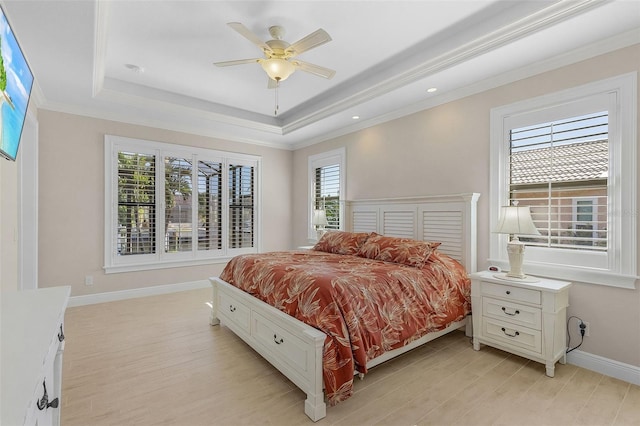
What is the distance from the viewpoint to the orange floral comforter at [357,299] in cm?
197

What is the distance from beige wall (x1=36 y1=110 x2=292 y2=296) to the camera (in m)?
3.86

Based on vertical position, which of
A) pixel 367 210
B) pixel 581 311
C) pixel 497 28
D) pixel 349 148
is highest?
pixel 497 28

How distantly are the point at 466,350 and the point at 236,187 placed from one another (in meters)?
4.22

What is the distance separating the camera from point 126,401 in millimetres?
2047

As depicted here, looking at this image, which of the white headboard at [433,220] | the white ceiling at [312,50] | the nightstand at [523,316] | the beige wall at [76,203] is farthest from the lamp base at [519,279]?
the beige wall at [76,203]

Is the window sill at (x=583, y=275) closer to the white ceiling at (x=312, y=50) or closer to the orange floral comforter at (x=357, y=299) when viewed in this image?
the orange floral comforter at (x=357, y=299)

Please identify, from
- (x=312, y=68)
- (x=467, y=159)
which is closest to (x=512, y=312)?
(x=467, y=159)

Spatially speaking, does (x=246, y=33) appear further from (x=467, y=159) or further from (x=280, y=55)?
(x=467, y=159)

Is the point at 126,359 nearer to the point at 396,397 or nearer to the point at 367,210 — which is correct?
the point at 396,397

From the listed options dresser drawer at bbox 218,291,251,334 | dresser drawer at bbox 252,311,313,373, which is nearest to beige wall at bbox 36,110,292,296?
dresser drawer at bbox 218,291,251,334

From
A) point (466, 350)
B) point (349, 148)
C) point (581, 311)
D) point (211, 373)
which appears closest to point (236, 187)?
point (349, 148)

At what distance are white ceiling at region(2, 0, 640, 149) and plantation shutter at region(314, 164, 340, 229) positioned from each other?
119 cm

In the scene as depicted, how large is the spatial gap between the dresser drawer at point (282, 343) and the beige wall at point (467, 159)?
223cm

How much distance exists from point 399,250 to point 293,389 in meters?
1.62
